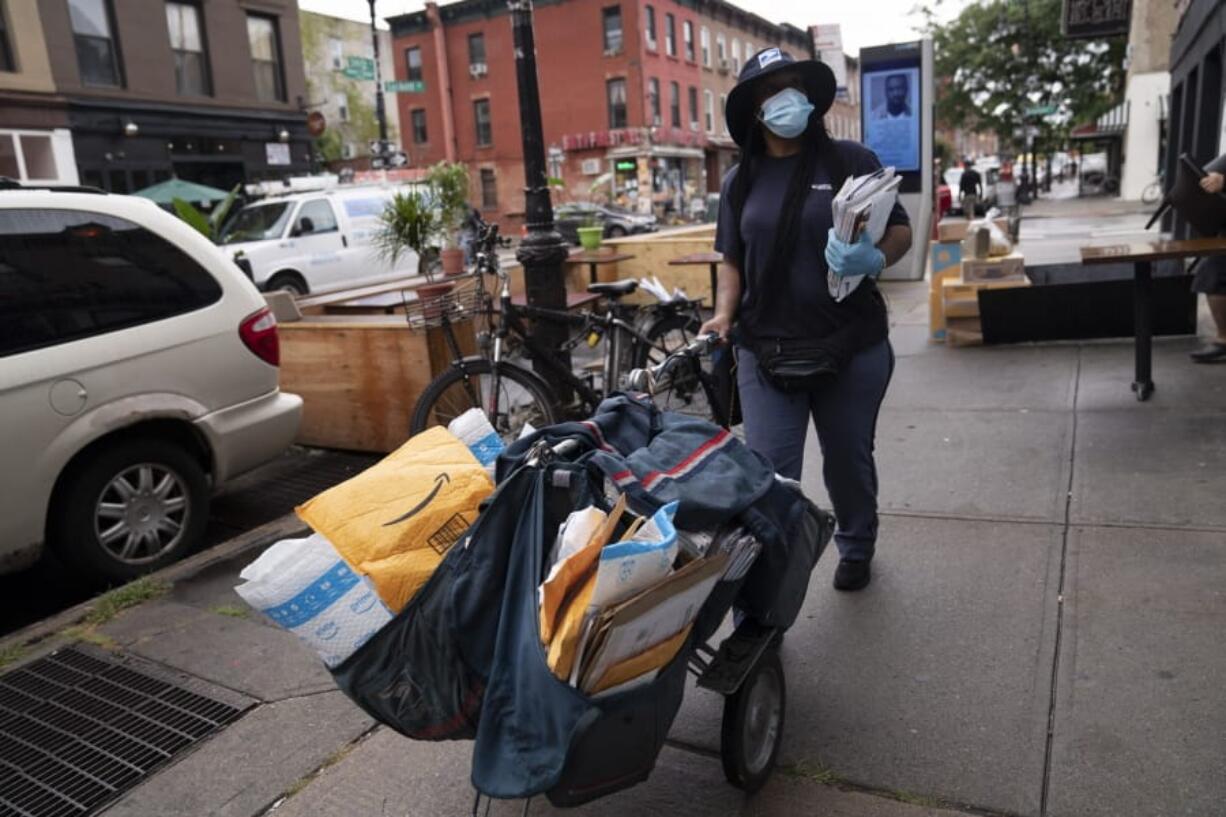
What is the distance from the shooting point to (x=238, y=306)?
5.03 meters

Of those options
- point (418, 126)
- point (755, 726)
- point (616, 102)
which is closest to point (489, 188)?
point (418, 126)

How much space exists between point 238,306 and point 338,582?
11.4ft

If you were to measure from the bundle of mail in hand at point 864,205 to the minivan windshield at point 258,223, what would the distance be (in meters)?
13.5

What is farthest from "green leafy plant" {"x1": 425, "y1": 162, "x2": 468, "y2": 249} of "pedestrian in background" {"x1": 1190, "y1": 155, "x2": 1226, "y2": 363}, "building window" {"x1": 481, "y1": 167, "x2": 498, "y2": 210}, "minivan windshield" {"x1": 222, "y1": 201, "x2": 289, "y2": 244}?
"building window" {"x1": 481, "y1": 167, "x2": 498, "y2": 210}

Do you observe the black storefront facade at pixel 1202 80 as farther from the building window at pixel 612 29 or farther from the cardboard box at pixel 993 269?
the building window at pixel 612 29

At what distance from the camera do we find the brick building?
40.9 m

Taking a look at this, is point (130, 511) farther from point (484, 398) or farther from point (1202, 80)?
point (1202, 80)

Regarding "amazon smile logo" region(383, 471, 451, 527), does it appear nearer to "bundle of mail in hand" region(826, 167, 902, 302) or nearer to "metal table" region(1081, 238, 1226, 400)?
"bundle of mail in hand" region(826, 167, 902, 302)

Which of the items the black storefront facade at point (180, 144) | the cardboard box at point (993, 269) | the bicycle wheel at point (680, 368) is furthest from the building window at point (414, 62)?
the cardboard box at point (993, 269)

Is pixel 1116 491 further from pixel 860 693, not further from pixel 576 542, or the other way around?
pixel 576 542

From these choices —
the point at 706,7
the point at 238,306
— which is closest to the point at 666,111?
the point at 706,7

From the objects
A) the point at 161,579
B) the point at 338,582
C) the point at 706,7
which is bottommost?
the point at 161,579

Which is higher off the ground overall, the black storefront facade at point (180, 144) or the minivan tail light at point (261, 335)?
the black storefront facade at point (180, 144)

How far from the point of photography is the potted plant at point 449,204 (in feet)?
33.3
